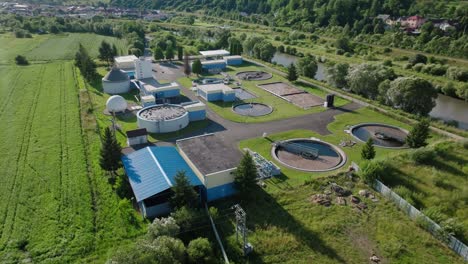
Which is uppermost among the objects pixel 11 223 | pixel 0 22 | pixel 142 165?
pixel 0 22

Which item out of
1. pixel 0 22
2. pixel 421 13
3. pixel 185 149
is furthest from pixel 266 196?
pixel 0 22

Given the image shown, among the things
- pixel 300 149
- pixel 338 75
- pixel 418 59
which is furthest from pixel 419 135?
pixel 418 59

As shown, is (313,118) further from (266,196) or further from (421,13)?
(421,13)

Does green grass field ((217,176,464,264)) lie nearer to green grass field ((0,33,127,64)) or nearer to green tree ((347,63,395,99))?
green tree ((347,63,395,99))

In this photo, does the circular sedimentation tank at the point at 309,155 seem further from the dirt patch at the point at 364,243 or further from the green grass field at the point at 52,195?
the green grass field at the point at 52,195

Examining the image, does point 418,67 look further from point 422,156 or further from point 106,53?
point 106,53

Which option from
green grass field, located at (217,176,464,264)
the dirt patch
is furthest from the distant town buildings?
the dirt patch
